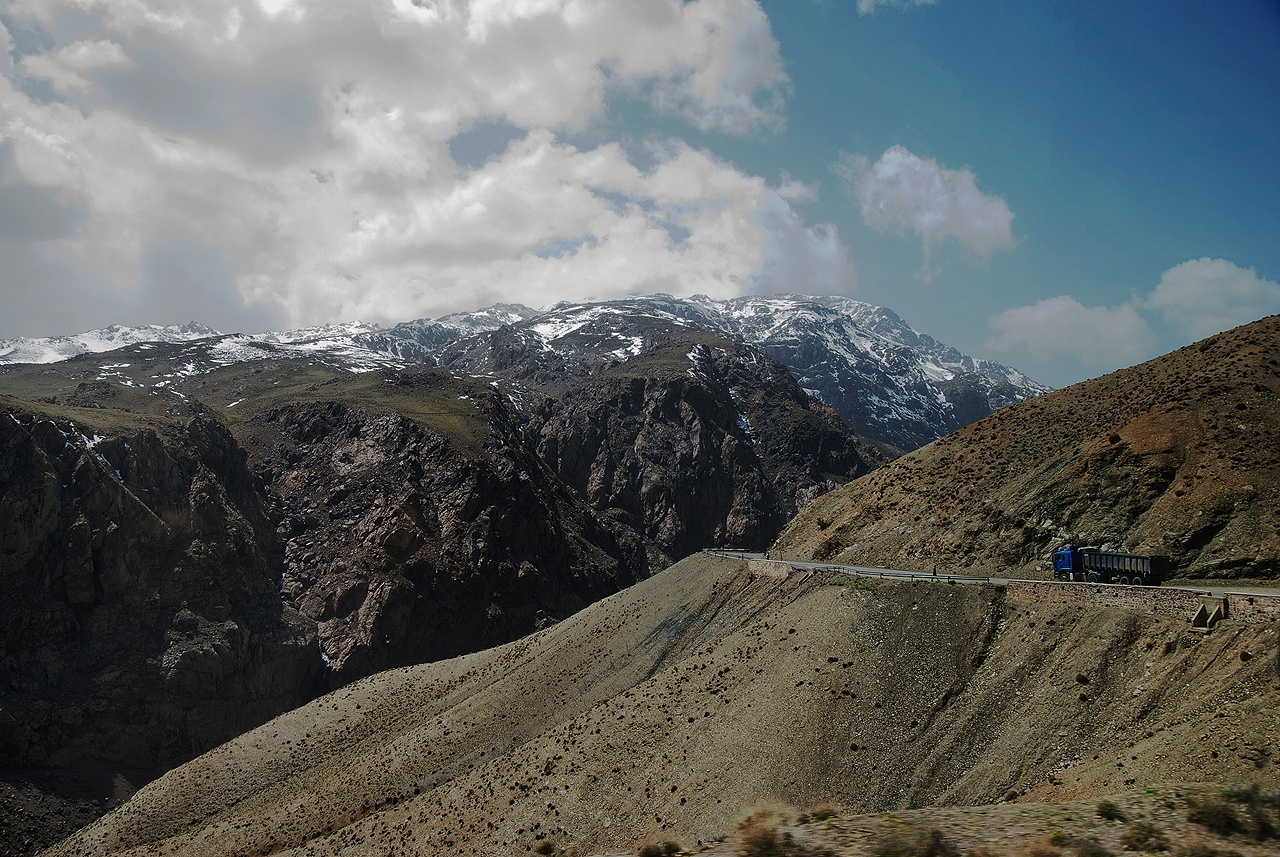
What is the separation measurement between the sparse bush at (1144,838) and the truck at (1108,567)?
60.2ft

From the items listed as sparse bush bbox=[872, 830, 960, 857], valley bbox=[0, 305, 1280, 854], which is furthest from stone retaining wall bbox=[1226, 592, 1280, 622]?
sparse bush bbox=[872, 830, 960, 857]

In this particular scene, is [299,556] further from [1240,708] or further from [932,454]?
[1240,708]

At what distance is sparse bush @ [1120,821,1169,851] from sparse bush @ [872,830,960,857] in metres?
2.95

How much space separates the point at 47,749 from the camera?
64312 millimetres

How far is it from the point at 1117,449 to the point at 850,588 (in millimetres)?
14716

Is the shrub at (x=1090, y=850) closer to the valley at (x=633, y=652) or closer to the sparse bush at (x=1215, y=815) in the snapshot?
the valley at (x=633, y=652)

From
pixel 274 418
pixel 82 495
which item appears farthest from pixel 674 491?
pixel 82 495

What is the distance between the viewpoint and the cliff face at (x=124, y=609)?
68562 mm

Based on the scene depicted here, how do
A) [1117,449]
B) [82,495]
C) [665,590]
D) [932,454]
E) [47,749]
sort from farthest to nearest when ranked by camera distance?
[82,495] → [47,749] → [665,590] → [932,454] → [1117,449]

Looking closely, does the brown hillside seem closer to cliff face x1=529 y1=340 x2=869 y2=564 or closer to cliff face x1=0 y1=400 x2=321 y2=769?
cliff face x1=0 y1=400 x2=321 y2=769

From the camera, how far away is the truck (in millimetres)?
29141

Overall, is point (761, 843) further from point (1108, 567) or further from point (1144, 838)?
point (1108, 567)

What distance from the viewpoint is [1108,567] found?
98.1ft

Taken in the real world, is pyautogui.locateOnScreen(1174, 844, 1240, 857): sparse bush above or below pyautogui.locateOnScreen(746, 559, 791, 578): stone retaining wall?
below
